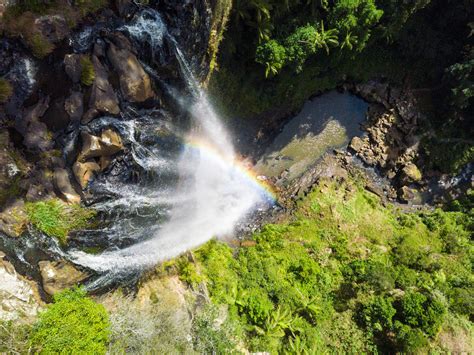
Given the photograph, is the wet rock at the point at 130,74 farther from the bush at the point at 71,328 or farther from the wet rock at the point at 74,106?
the bush at the point at 71,328

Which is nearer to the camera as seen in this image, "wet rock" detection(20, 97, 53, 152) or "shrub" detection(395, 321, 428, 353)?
"wet rock" detection(20, 97, 53, 152)

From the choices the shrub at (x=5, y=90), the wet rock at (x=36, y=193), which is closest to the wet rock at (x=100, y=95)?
the shrub at (x=5, y=90)

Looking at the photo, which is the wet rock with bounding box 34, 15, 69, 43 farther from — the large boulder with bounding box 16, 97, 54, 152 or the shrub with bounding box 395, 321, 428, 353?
the shrub with bounding box 395, 321, 428, 353

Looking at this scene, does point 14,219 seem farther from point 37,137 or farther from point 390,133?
point 390,133

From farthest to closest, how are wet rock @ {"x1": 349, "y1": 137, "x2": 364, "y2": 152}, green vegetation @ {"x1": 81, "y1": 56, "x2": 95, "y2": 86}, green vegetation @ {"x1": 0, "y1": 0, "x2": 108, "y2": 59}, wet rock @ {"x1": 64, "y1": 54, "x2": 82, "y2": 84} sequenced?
wet rock @ {"x1": 349, "y1": 137, "x2": 364, "y2": 152}
green vegetation @ {"x1": 81, "y1": 56, "x2": 95, "y2": 86}
wet rock @ {"x1": 64, "y1": 54, "x2": 82, "y2": 84}
green vegetation @ {"x1": 0, "y1": 0, "x2": 108, "y2": 59}

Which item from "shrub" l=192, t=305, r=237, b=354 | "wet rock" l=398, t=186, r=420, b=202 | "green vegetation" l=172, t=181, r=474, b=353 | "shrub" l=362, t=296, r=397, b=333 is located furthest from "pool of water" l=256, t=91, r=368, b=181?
"shrub" l=192, t=305, r=237, b=354

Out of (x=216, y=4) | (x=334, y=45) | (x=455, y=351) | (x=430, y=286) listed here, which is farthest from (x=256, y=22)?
(x=455, y=351)
